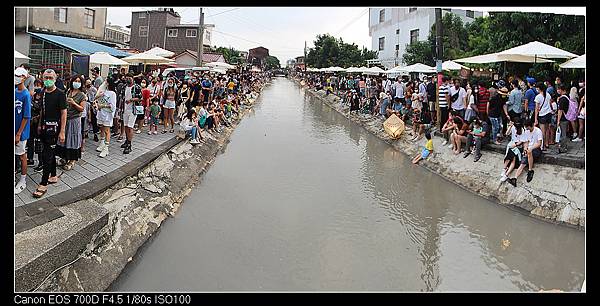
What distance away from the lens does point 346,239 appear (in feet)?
21.4

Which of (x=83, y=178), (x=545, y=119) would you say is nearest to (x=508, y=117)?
(x=545, y=119)

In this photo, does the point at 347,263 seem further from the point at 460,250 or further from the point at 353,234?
the point at 460,250

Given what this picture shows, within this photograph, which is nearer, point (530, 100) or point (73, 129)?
point (73, 129)

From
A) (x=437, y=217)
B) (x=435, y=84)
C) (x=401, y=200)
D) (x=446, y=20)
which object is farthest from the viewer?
(x=446, y=20)

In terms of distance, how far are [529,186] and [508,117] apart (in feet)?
8.90

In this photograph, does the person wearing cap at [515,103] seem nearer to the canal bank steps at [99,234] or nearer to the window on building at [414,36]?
the canal bank steps at [99,234]

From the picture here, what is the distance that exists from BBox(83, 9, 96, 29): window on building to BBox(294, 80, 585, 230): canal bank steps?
2046 cm

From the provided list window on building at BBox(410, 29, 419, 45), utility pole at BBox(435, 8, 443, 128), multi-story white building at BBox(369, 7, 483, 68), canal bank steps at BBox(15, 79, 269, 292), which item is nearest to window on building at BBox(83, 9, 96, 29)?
canal bank steps at BBox(15, 79, 269, 292)

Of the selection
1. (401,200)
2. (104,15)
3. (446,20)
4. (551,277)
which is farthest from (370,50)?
(551,277)

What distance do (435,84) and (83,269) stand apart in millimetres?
11524

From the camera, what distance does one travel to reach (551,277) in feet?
18.4

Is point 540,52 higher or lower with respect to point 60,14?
lower

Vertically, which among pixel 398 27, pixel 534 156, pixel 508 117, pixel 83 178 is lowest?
pixel 83 178

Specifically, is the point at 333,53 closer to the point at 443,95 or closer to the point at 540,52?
the point at 443,95
